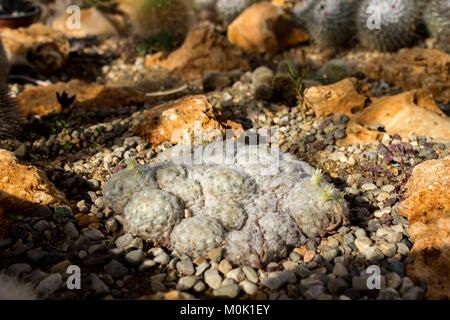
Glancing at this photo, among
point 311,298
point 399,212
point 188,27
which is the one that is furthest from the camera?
point 188,27

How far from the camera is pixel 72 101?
5.06 metres

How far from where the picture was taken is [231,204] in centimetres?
320

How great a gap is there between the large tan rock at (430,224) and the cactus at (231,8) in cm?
577

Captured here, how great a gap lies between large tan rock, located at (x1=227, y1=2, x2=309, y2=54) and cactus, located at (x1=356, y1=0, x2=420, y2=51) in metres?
1.14

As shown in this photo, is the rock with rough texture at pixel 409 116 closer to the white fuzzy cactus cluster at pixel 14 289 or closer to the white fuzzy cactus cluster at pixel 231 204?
the white fuzzy cactus cluster at pixel 231 204

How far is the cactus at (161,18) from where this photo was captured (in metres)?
7.56

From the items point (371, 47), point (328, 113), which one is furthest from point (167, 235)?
point (371, 47)

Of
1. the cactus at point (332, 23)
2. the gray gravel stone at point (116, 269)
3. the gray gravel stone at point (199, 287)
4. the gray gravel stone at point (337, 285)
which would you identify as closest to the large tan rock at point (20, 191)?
the gray gravel stone at point (116, 269)

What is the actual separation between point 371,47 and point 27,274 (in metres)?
6.28

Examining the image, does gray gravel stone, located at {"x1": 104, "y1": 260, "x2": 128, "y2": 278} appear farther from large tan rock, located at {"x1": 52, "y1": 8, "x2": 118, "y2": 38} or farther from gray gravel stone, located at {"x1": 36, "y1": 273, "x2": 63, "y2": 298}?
large tan rock, located at {"x1": 52, "y1": 8, "x2": 118, "y2": 38}

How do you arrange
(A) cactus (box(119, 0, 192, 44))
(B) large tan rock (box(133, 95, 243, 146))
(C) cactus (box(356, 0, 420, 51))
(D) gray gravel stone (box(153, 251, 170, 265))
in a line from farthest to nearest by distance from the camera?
(A) cactus (box(119, 0, 192, 44)) < (C) cactus (box(356, 0, 420, 51)) < (B) large tan rock (box(133, 95, 243, 146)) < (D) gray gravel stone (box(153, 251, 170, 265))

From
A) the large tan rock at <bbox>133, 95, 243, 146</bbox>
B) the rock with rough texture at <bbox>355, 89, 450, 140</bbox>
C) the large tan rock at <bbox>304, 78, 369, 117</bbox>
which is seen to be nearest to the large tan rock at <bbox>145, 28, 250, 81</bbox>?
the large tan rock at <bbox>304, 78, 369, 117</bbox>

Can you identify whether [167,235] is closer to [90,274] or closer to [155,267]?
[155,267]

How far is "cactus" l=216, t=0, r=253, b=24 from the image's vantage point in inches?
326
